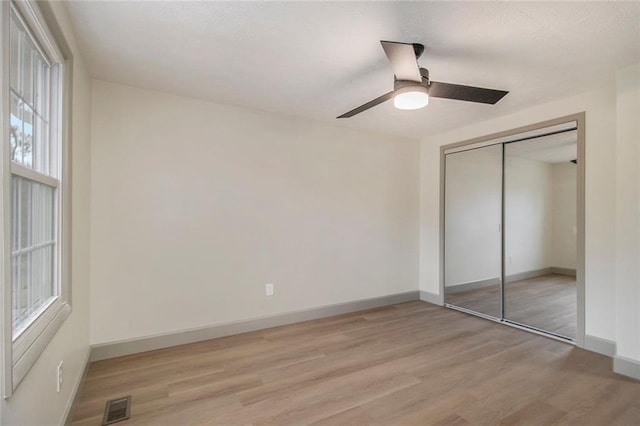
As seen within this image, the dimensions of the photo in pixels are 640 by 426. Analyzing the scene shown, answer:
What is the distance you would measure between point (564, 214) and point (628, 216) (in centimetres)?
77

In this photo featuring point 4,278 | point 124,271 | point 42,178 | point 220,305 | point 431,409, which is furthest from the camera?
point 220,305

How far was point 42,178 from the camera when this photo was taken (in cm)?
157

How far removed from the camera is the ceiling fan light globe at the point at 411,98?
6.77 feet

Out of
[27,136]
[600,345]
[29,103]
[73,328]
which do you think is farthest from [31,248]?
[600,345]

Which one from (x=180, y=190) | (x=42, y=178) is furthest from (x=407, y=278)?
(x=42, y=178)

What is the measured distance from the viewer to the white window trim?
1.04 m

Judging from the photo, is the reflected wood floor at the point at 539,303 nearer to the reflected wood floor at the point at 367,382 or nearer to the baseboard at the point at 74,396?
the reflected wood floor at the point at 367,382

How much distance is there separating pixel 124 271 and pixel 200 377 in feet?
3.89

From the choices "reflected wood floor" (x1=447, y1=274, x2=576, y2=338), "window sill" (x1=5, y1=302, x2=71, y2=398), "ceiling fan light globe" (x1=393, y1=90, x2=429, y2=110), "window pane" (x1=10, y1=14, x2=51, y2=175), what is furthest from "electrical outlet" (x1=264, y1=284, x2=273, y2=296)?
"reflected wood floor" (x1=447, y1=274, x2=576, y2=338)

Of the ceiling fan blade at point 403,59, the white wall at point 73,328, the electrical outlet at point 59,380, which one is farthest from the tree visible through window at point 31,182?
the ceiling fan blade at point 403,59

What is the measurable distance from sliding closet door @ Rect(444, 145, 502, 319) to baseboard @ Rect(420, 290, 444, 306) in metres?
0.09

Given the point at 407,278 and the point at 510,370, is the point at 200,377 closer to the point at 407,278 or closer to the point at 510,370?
the point at 510,370

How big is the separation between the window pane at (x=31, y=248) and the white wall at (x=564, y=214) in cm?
424

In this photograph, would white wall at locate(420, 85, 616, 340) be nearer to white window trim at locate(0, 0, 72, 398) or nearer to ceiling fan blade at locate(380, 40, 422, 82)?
ceiling fan blade at locate(380, 40, 422, 82)
